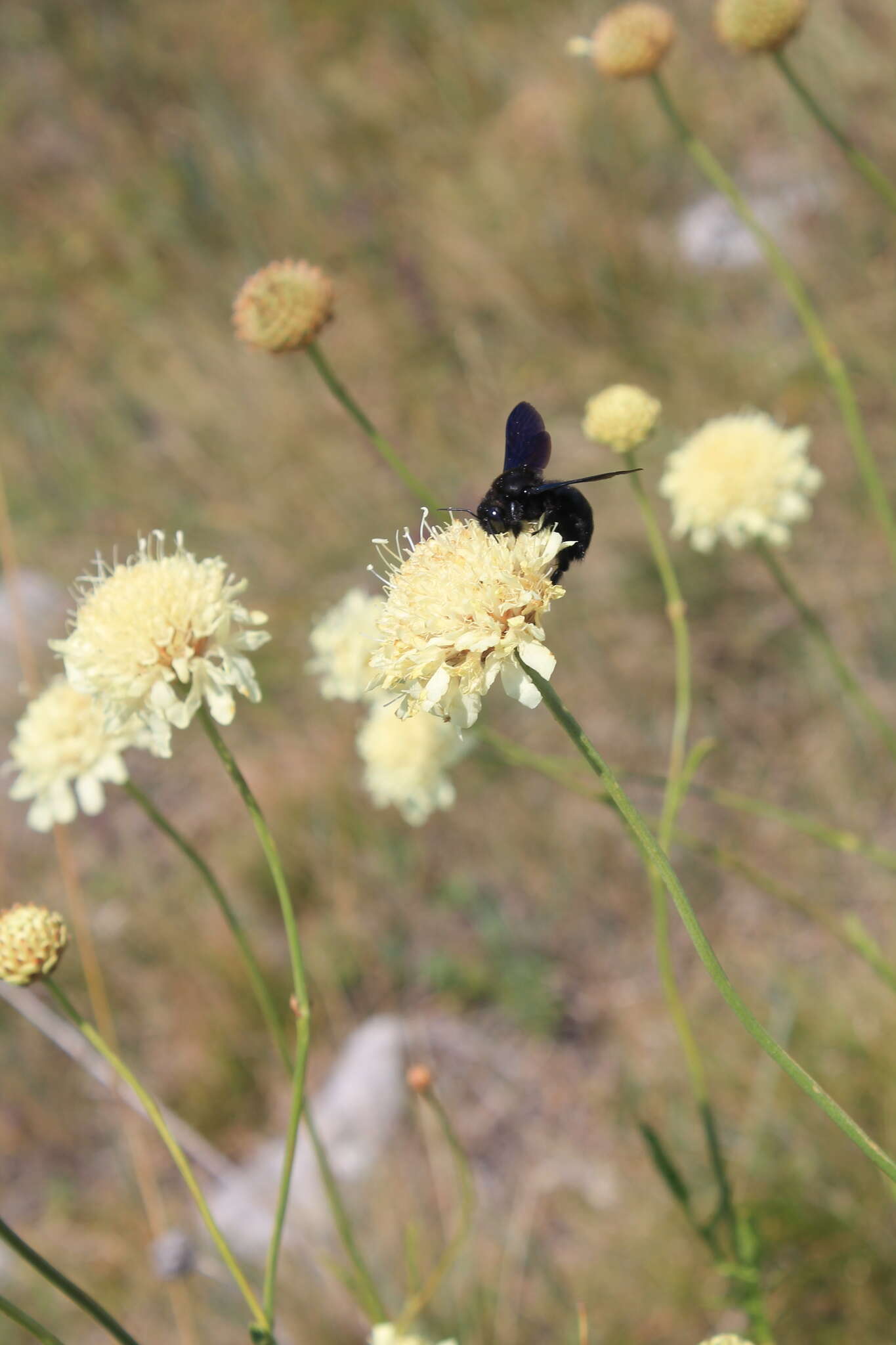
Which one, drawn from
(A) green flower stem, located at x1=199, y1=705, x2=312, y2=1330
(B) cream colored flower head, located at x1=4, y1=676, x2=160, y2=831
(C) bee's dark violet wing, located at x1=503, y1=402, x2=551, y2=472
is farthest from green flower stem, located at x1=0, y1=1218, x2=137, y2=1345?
(C) bee's dark violet wing, located at x1=503, y1=402, x2=551, y2=472

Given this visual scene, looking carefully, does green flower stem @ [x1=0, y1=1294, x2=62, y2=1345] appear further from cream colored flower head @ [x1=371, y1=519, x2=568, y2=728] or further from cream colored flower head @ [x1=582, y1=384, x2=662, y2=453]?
cream colored flower head @ [x1=582, y1=384, x2=662, y2=453]

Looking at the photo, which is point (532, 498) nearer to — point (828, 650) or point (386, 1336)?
point (828, 650)

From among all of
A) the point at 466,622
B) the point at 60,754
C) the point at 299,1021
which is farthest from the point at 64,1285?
the point at 60,754

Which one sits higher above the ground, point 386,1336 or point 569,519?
point 569,519

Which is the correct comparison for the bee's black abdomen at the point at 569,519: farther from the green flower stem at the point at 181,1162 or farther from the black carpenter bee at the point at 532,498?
the green flower stem at the point at 181,1162

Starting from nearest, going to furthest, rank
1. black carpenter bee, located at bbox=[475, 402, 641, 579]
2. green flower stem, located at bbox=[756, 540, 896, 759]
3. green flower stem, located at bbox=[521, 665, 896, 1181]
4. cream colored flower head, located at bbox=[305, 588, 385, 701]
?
green flower stem, located at bbox=[521, 665, 896, 1181] → black carpenter bee, located at bbox=[475, 402, 641, 579] → green flower stem, located at bbox=[756, 540, 896, 759] → cream colored flower head, located at bbox=[305, 588, 385, 701]

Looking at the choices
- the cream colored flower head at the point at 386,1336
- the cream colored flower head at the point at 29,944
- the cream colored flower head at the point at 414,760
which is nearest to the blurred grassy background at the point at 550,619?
the cream colored flower head at the point at 414,760
